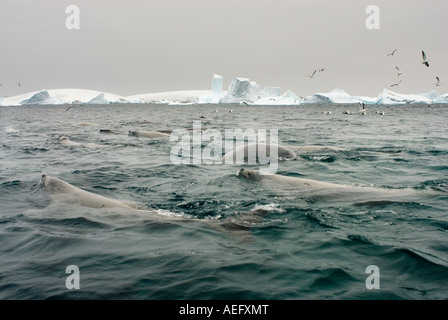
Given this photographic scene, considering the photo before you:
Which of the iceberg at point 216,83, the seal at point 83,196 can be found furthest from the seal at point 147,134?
the iceberg at point 216,83

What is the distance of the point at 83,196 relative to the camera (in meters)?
8.34

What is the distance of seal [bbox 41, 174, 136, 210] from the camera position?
25.9 ft

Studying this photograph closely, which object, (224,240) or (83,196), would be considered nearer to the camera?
(224,240)

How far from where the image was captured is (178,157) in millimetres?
15328

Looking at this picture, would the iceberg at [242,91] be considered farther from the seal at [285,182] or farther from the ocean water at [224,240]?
the ocean water at [224,240]

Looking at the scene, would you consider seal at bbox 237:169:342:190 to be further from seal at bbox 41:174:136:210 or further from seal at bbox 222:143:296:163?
seal at bbox 222:143:296:163

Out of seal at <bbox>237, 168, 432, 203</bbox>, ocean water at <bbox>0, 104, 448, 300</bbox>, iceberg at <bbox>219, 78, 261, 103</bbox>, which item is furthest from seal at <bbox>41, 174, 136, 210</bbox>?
iceberg at <bbox>219, 78, 261, 103</bbox>

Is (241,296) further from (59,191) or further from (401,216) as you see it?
(59,191)

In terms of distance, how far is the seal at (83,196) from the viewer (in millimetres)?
7889

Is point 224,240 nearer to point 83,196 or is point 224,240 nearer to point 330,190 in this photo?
point 330,190

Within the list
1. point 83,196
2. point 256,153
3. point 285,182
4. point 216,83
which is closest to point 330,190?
point 285,182

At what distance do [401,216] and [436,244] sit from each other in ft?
4.18

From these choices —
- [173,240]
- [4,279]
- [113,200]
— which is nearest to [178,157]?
[113,200]

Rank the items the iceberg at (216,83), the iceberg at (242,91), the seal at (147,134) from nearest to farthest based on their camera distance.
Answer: the seal at (147,134) → the iceberg at (242,91) → the iceberg at (216,83)
